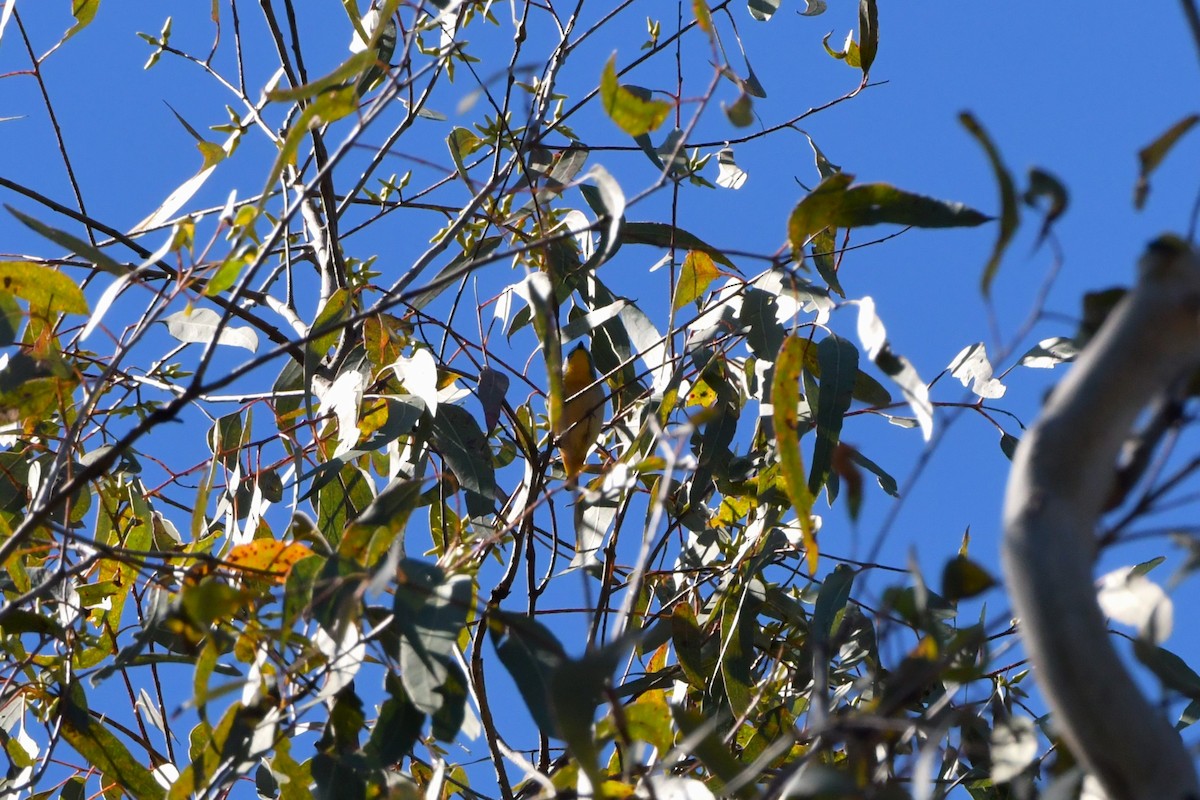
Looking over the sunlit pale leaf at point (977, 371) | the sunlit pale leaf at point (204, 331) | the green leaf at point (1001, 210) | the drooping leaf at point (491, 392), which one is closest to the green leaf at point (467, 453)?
the drooping leaf at point (491, 392)

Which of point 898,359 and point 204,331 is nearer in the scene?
point 898,359

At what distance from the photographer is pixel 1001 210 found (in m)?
0.69

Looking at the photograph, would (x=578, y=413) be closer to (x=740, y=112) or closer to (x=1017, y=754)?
(x=740, y=112)

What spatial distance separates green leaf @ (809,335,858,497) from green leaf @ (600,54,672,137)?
48 centimetres

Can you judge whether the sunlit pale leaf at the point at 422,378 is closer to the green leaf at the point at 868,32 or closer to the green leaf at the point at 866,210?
the green leaf at the point at 866,210

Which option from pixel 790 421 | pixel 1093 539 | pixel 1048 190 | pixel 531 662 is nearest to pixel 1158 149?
pixel 1048 190

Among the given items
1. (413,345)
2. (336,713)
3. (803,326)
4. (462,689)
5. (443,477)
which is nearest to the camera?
(462,689)

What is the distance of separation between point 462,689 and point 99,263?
0.50m

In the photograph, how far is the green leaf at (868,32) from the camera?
5.27ft

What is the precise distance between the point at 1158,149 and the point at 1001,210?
0.09 meters

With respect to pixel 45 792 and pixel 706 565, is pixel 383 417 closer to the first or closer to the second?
pixel 706 565

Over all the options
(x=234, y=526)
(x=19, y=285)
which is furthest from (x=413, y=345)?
(x=19, y=285)

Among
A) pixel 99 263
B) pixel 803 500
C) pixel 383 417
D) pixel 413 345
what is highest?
pixel 413 345

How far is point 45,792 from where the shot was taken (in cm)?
176
